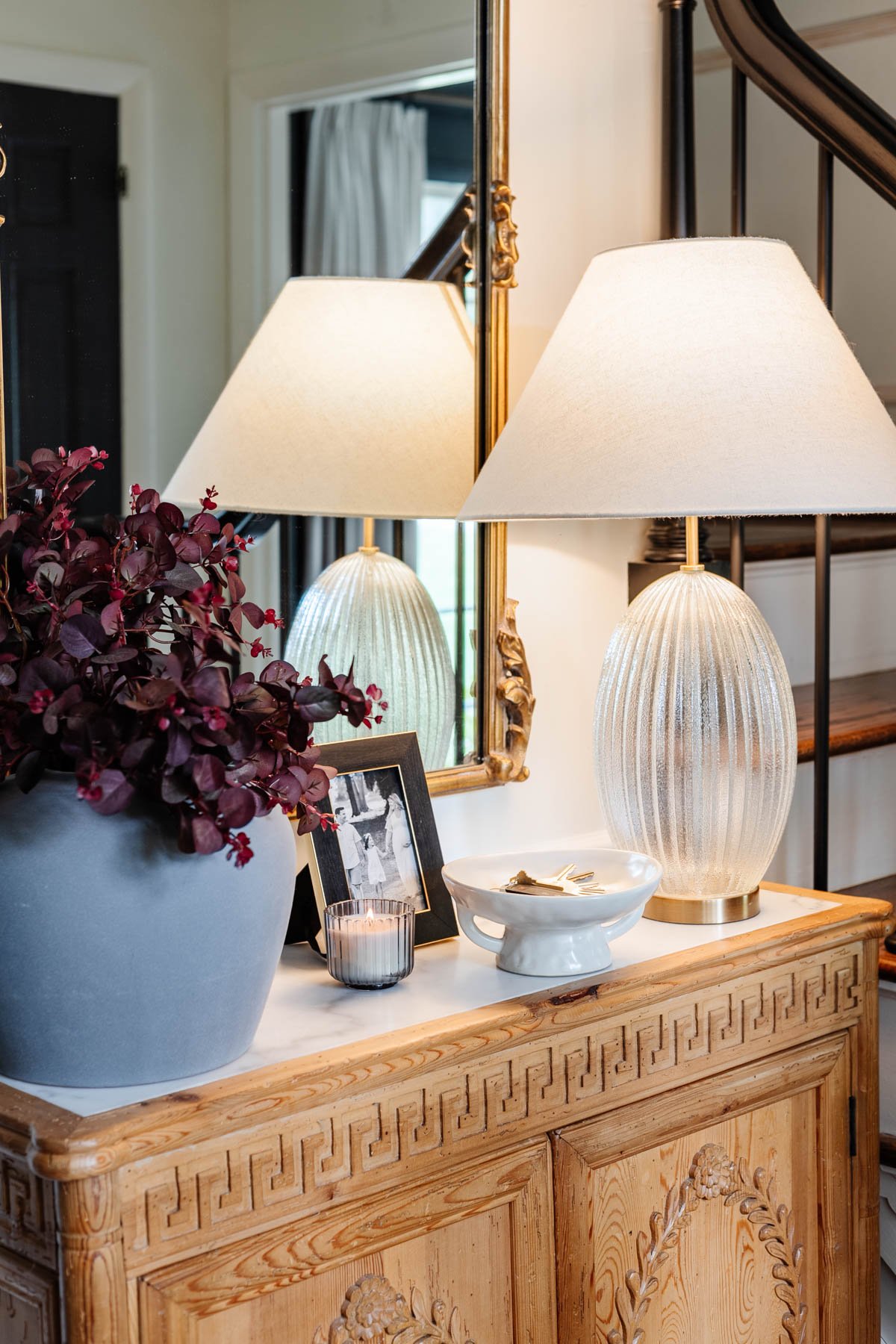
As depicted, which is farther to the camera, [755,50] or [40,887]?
[755,50]

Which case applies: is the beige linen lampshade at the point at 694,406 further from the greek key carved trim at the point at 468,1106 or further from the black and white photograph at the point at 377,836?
the greek key carved trim at the point at 468,1106

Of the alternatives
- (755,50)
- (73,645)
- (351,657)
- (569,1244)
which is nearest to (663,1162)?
(569,1244)

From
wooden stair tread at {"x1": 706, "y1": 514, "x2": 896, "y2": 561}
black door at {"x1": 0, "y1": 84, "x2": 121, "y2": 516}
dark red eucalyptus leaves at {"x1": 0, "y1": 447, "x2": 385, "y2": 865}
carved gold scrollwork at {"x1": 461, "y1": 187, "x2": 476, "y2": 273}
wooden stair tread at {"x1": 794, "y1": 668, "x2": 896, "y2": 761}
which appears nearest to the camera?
dark red eucalyptus leaves at {"x1": 0, "y1": 447, "x2": 385, "y2": 865}

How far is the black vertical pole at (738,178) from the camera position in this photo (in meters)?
1.94

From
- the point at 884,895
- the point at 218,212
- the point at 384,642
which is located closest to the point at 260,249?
the point at 218,212

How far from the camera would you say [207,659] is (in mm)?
1044

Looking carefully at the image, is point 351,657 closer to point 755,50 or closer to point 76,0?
point 76,0

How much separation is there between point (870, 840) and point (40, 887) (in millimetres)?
1526

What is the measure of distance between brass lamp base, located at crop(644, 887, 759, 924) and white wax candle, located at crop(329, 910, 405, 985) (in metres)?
0.35

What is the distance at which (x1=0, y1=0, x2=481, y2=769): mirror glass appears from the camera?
128 centimetres

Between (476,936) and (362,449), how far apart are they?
52 centimetres

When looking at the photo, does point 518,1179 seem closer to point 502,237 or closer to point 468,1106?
point 468,1106

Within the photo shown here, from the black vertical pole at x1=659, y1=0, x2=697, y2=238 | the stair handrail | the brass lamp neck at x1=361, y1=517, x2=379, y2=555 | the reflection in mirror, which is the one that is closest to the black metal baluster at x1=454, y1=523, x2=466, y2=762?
the reflection in mirror

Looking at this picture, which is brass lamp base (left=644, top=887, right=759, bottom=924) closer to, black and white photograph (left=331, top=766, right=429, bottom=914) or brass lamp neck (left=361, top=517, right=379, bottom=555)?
black and white photograph (left=331, top=766, right=429, bottom=914)
